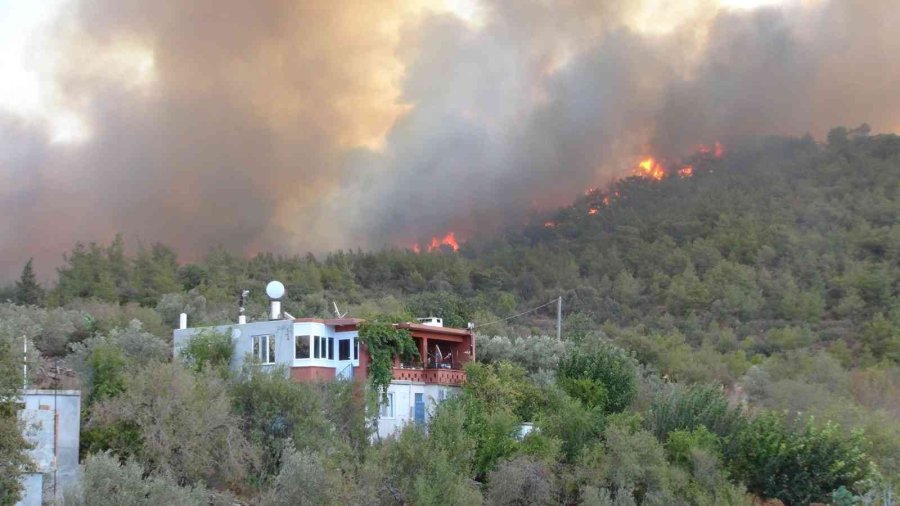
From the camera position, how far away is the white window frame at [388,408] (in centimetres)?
4375

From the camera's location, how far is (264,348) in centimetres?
4494

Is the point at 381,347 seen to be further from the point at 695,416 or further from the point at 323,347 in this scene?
the point at 695,416

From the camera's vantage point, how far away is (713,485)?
135ft

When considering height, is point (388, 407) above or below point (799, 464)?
above

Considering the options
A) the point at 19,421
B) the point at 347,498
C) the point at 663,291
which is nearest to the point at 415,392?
the point at 347,498

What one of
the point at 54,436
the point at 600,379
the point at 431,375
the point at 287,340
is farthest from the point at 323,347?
the point at 600,379

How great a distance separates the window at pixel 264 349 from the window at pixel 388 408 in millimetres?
4667

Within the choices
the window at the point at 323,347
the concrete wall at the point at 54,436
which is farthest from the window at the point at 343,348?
the concrete wall at the point at 54,436

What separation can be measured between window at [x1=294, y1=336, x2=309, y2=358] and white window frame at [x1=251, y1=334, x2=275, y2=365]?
3.25ft

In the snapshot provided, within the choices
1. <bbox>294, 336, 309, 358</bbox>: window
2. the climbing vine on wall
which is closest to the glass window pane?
the climbing vine on wall

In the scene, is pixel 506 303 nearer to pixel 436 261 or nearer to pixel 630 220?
pixel 436 261

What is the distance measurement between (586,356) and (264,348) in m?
15.2

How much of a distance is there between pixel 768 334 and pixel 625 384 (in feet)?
131

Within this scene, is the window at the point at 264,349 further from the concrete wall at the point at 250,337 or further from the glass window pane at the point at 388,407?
the glass window pane at the point at 388,407
